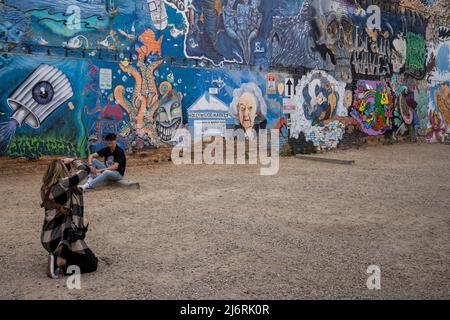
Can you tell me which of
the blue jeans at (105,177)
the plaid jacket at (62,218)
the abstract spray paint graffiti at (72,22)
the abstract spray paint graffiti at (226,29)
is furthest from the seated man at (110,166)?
the abstract spray paint graffiti at (226,29)

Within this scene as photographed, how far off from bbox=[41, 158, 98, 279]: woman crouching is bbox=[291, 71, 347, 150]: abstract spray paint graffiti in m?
11.7

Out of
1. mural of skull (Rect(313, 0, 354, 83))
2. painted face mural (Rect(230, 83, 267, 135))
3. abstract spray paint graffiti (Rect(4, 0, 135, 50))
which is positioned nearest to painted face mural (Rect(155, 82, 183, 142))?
abstract spray paint graffiti (Rect(4, 0, 135, 50))

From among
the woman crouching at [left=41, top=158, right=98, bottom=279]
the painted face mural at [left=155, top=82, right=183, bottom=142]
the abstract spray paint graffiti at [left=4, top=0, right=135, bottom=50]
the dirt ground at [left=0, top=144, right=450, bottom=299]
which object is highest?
the abstract spray paint graffiti at [left=4, top=0, right=135, bottom=50]

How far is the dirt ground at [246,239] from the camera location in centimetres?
385

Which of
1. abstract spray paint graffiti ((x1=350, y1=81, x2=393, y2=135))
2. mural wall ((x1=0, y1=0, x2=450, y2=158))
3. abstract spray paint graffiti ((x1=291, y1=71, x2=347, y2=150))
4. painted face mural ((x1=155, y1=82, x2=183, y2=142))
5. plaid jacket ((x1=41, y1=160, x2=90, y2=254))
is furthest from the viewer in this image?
abstract spray paint graffiti ((x1=350, y1=81, x2=393, y2=135))

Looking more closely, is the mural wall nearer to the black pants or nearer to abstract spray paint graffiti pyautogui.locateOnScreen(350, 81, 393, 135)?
abstract spray paint graffiti pyautogui.locateOnScreen(350, 81, 393, 135)

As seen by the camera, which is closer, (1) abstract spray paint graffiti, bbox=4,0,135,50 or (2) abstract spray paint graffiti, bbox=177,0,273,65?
(1) abstract spray paint graffiti, bbox=4,0,135,50

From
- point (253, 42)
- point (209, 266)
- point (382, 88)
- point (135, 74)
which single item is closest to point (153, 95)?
point (135, 74)

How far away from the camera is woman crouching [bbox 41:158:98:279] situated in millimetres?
4027

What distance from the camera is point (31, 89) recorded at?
9.73 metres

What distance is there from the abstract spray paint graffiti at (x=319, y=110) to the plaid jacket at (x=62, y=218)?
11.7 meters

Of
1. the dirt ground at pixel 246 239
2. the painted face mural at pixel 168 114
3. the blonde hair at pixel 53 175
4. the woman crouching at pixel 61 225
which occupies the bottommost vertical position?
the dirt ground at pixel 246 239

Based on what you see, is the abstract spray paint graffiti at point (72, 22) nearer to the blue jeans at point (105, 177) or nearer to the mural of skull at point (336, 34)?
the blue jeans at point (105, 177)
